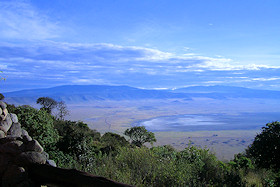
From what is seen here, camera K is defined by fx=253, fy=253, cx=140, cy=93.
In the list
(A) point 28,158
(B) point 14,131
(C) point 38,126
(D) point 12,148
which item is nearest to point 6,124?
(B) point 14,131

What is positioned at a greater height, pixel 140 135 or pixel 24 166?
pixel 24 166

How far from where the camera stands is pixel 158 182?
22.0 ft

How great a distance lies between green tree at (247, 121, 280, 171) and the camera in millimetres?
9156

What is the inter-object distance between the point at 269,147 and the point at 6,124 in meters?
8.61

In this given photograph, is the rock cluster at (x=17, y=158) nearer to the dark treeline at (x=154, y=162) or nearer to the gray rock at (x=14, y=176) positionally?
the gray rock at (x=14, y=176)

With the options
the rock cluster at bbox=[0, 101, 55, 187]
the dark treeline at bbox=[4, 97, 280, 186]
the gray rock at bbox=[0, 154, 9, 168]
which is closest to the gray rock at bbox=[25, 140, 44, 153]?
the rock cluster at bbox=[0, 101, 55, 187]

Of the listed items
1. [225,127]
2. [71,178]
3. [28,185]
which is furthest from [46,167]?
[225,127]

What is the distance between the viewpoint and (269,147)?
30.3 ft

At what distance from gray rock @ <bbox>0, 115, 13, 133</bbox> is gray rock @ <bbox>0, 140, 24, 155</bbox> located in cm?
67

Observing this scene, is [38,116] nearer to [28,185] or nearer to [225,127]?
[28,185]

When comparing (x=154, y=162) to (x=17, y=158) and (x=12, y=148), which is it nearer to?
(x=17, y=158)

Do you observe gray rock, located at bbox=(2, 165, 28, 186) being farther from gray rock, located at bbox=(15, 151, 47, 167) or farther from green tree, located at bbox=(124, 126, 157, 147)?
green tree, located at bbox=(124, 126, 157, 147)

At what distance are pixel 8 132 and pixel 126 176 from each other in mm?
3064

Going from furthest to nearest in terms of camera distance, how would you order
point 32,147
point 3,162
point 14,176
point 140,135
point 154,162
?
point 140,135
point 154,162
point 32,147
point 3,162
point 14,176
